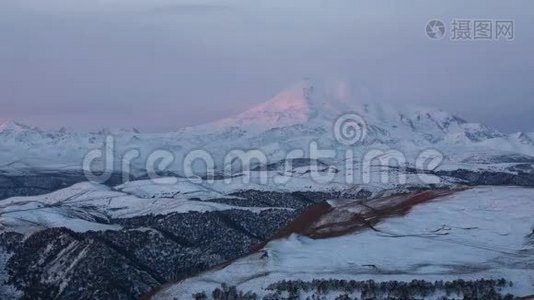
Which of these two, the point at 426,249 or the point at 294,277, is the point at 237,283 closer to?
the point at 294,277

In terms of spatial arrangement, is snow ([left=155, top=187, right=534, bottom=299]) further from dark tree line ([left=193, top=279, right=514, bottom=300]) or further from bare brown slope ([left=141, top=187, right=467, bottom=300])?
bare brown slope ([left=141, top=187, right=467, bottom=300])

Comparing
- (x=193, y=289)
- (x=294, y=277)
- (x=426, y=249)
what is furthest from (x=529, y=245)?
(x=193, y=289)

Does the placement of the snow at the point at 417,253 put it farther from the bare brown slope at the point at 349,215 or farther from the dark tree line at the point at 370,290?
the bare brown slope at the point at 349,215

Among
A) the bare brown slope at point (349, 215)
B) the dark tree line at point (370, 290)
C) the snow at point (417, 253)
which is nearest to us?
the dark tree line at point (370, 290)

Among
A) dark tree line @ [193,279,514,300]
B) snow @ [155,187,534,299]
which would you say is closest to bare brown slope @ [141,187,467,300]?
snow @ [155,187,534,299]

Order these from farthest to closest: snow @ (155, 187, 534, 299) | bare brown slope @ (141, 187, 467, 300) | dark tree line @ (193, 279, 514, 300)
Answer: bare brown slope @ (141, 187, 467, 300) → snow @ (155, 187, 534, 299) → dark tree line @ (193, 279, 514, 300)

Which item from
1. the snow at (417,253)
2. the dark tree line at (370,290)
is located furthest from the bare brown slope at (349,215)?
the dark tree line at (370,290)

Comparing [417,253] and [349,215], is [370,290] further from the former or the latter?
[349,215]

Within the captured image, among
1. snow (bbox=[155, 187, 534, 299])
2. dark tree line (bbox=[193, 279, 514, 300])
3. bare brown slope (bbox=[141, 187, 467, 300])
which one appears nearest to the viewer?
dark tree line (bbox=[193, 279, 514, 300])

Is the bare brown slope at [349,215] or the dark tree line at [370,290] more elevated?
the bare brown slope at [349,215]
